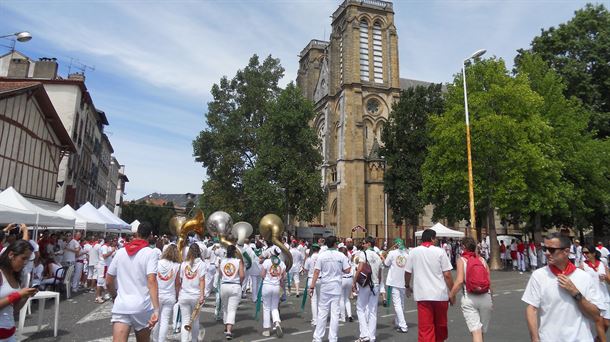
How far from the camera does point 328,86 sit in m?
51.3

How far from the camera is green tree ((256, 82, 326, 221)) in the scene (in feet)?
108

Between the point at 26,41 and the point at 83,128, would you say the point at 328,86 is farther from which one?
the point at 26,41

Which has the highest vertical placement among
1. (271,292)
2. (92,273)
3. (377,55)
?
(377,55)

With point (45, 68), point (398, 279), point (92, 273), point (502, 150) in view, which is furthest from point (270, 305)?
point (45, 68)

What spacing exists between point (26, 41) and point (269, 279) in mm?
11528

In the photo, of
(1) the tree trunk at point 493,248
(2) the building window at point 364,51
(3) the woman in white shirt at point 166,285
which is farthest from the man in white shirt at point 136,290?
(2) the building window at point 364,51

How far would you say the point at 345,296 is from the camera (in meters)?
9.66

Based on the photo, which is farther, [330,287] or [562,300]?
[330,287]

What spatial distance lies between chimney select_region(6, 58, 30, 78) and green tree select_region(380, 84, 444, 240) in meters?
29.0

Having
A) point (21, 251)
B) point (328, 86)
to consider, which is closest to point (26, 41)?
point (21, 251)

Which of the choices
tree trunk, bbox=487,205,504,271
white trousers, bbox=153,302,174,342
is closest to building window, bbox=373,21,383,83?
tree trunk, bbox=487,205,504,271

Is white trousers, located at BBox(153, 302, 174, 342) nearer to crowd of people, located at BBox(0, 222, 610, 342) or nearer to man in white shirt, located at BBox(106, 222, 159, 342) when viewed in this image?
crowd of people, located at BBox(0, 222, 610, 342)

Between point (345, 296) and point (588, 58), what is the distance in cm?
3011

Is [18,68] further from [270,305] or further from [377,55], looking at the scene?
[377,55]
